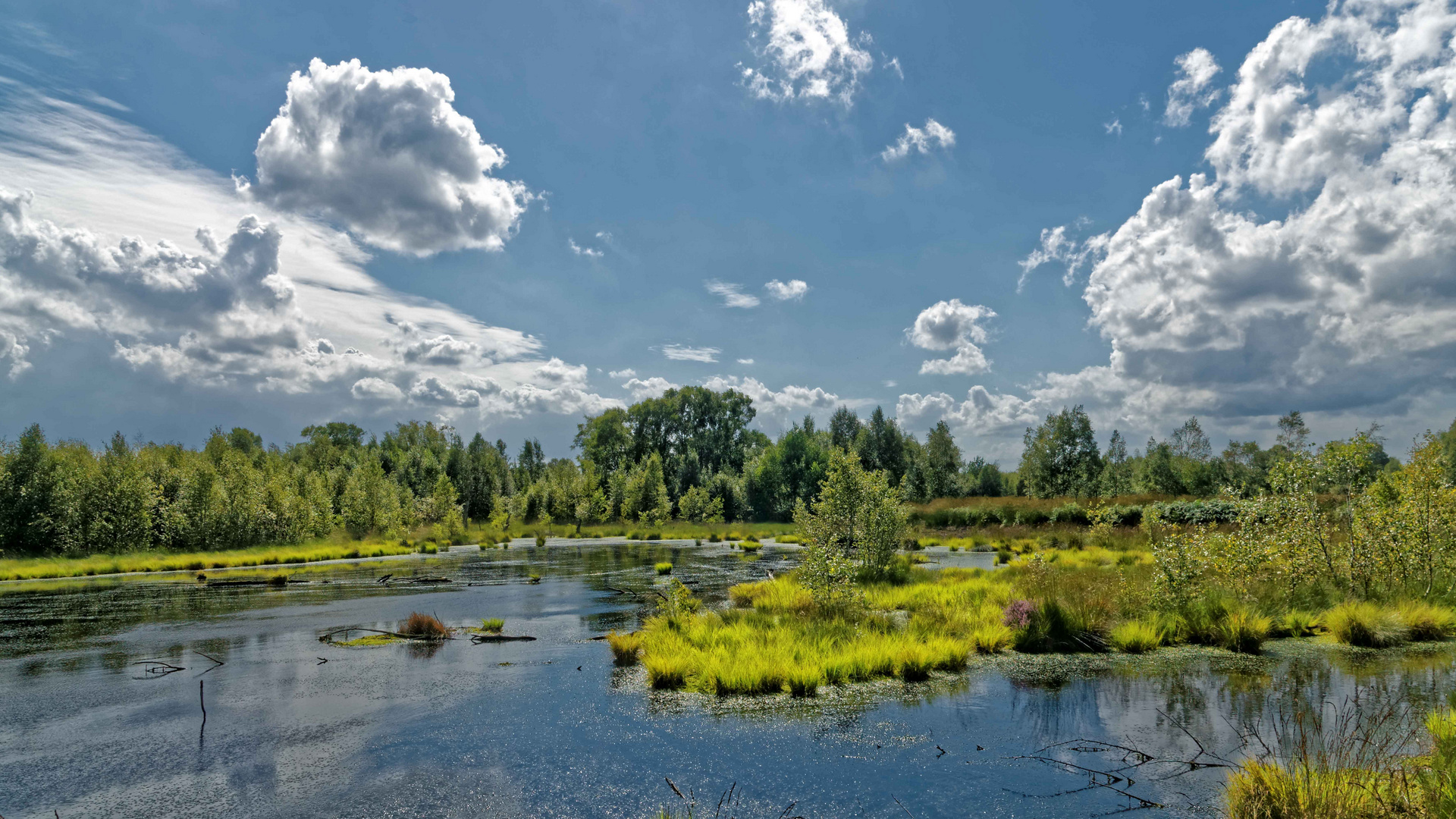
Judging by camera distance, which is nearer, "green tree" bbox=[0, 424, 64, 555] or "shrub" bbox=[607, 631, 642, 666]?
"shrub" bbox=[607, 631, 642, 666]

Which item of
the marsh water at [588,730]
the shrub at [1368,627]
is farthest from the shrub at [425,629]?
the shrub at [1368,627]

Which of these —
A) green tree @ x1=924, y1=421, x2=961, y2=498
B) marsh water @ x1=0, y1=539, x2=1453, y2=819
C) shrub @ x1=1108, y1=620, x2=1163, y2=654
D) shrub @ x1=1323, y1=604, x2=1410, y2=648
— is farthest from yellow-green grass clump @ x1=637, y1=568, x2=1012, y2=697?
green tree @ x1=924, y1=421, x2=961, y2=498

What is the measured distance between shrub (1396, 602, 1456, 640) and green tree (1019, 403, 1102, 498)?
5632 centimetres

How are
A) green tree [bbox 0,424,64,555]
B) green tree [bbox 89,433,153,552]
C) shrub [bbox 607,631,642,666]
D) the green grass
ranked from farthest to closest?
green tree [bbox 89,433,153,552], green tree [bbox 0,424,64,555], the green grass, shrub [bbox 607,631,642,666]

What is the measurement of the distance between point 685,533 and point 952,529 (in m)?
30.8

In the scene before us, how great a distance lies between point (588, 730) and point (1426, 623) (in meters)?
17.9

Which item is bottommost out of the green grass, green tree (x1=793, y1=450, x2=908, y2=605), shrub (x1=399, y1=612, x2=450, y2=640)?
the green grass

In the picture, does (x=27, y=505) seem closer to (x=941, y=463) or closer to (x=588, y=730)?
(x=588, y=730)

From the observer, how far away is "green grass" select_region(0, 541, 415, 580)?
38.7 m

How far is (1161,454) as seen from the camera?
74812 mm

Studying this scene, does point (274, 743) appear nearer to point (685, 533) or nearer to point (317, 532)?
point (317, 532)

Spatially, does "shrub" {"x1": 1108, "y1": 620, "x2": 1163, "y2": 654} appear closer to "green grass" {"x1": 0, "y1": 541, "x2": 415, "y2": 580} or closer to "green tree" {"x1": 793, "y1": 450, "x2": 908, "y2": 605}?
"green tree" {"x1": 793, "y1": 450, "x2": 908, "y2": 605}

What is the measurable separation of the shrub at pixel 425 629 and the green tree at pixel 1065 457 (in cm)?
6517

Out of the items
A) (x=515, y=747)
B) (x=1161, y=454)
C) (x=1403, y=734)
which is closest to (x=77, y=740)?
(x=515, y=747)
